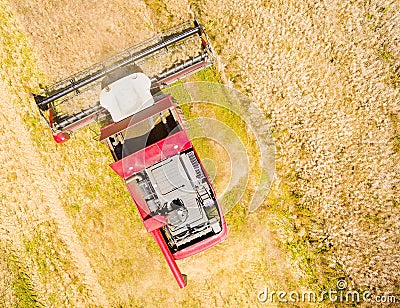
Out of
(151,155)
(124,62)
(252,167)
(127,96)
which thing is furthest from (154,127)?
(252,167)

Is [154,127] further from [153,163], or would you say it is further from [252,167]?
[252,167]

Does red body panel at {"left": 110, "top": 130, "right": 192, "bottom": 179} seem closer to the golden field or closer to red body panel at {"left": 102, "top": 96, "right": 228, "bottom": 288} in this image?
red body panel at {"left": 102, "top": 96, "right": 228, "bottom": 288}

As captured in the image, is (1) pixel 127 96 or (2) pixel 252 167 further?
(2) pixel 252 167

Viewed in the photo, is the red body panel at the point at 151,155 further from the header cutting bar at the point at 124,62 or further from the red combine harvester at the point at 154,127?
the header cutting bar at the point at 124,62

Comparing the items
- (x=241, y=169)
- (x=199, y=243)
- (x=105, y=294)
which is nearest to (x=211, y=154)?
(x=241, y=169)

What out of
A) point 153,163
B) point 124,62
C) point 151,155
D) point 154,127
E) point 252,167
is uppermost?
point 124,62

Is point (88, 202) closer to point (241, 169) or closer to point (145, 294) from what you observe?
point (145, 294)

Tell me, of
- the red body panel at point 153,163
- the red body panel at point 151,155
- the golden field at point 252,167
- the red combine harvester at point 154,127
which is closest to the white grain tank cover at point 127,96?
the red combine harvester at point 154,127
